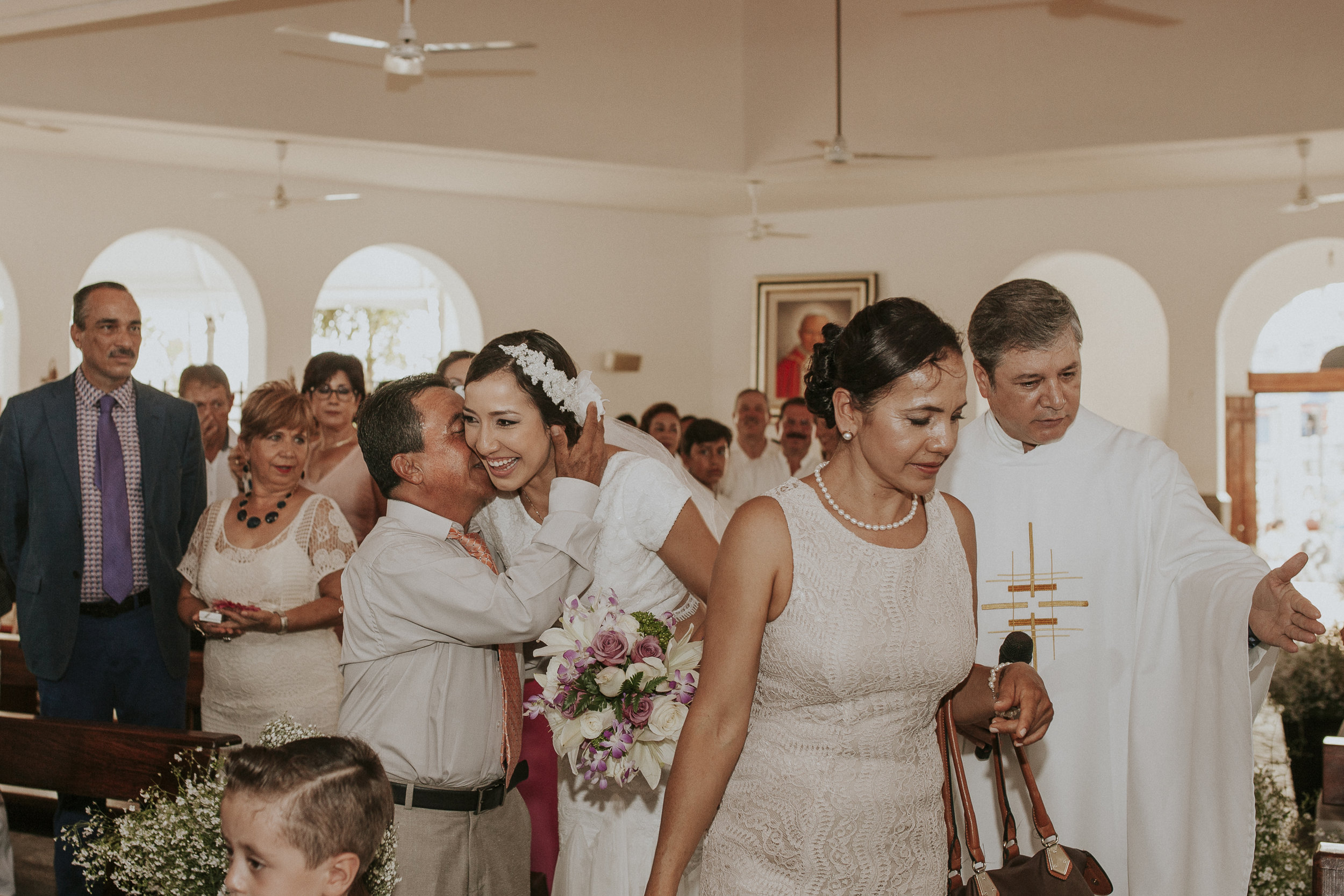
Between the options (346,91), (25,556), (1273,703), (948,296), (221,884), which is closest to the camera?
(221,884)

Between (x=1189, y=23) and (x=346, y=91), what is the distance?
6922 millimetres

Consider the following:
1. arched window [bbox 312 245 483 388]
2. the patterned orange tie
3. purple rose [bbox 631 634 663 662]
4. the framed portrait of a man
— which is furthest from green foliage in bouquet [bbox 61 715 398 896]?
arched window [bbox 312 245 483 388]

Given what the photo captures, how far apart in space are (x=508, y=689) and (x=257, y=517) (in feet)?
5.54

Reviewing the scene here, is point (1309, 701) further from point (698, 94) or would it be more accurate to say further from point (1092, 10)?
point (698, 94)

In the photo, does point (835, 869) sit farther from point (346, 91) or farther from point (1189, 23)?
point (1189, 23)

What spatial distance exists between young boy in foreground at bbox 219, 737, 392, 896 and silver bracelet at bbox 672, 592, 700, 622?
1004 mm

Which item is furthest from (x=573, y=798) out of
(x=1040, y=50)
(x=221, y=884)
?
(x=1040, y=50)

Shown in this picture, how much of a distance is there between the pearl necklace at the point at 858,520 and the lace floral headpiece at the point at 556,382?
629 mm

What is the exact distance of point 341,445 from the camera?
5.38 m

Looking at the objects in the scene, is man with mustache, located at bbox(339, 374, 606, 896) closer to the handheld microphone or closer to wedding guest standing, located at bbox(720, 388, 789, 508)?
the handheld microphone

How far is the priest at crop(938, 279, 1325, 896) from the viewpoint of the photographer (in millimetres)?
2820

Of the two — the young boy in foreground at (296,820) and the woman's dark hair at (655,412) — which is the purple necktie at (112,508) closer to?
the young boy in foreground at (296,820)

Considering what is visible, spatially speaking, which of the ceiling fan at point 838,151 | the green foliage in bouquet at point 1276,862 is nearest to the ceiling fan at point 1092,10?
the ceiling fan at point 838,151

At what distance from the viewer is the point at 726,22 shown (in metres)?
11.5
